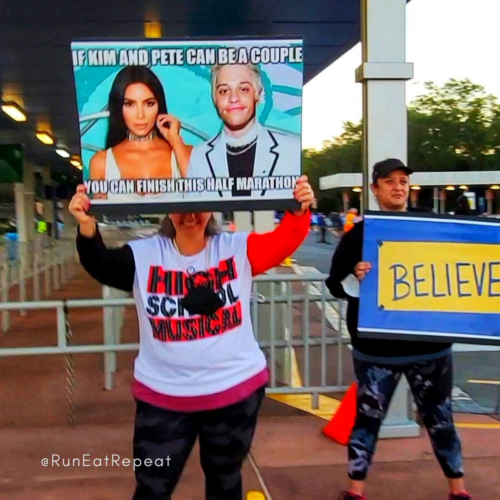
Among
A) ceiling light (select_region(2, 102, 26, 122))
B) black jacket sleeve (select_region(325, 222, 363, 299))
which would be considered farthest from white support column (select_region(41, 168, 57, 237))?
black jacket sleeve (select_region(325, 222, 363, 299))

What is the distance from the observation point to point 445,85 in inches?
2156

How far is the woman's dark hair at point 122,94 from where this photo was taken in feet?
8.89

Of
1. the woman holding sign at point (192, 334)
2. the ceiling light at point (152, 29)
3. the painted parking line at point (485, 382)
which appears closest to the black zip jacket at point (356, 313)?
the woman holding sign at point (192, 334)

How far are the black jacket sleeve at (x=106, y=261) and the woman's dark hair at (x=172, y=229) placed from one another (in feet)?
0.52

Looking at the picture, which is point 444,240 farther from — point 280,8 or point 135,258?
point 280,8

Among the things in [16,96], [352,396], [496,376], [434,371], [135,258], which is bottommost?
[496,376]

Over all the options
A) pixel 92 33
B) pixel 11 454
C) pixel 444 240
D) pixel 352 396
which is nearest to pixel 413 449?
pixel 352 396

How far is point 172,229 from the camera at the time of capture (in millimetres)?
2934

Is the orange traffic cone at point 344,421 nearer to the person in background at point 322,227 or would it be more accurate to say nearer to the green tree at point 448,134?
the person in background at point 322,227

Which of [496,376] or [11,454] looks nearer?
[11,454]

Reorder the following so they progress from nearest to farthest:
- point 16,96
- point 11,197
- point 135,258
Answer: point 135,258, point 16,96, point 11,197

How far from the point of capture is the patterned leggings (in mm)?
3570

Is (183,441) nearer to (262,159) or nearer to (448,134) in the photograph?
(262,159)

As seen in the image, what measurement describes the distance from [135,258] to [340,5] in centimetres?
443
